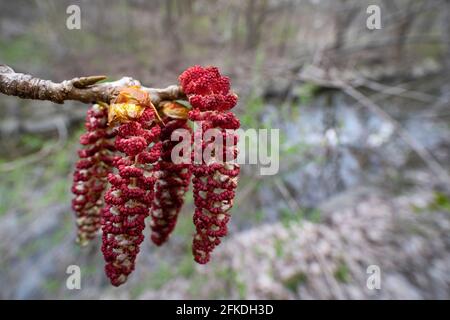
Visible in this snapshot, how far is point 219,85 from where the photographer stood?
795 millimetres

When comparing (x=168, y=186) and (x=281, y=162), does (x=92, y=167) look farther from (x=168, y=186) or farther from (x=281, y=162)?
(x=281, y=162)

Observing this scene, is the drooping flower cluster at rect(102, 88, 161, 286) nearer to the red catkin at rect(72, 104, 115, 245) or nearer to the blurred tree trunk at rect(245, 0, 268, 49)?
the red catkin at rect(72, 104, 115, 245)

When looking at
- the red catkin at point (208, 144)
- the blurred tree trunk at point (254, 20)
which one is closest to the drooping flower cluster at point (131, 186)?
the red catkin at point (208, 144)

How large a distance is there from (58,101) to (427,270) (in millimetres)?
3957

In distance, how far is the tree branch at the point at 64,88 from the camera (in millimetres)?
Answer: 849

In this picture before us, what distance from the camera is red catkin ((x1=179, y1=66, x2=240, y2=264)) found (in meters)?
0.77

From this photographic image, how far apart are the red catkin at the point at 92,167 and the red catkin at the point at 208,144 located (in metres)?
0.33

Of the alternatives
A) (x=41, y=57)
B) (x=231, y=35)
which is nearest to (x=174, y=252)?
(x=231, y=35)

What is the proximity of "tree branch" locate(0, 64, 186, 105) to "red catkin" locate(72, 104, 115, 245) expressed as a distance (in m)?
0.08

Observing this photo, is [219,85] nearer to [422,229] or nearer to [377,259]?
[377,259]
